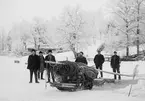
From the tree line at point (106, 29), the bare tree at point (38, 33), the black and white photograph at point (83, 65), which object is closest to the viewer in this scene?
the black and white photograph at point (83, 65)

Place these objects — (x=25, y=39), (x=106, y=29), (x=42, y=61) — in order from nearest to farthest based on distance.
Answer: (x=42, y=61), (x=106, y=29), (x=25, y=39)

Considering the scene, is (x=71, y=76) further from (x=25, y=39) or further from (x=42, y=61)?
(x=25, y=39)

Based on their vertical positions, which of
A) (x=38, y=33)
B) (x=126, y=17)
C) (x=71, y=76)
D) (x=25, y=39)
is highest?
(x=38, y=33)

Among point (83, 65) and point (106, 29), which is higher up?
point (106, 29)

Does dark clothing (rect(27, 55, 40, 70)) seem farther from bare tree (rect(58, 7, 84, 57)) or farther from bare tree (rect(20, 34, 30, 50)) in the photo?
bare tree (rect(20, 34, 30, 50))

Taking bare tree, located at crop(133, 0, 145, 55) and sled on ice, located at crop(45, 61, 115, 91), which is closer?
sled on ice, located at crop(45, 61, 115, 91)

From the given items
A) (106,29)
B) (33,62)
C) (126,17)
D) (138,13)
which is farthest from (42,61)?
(106,29)

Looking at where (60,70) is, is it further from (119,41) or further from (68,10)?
(68,10)

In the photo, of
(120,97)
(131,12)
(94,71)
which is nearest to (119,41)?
(131,12)

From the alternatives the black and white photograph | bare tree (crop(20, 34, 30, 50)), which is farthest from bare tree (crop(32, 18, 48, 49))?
bare tree (crop(20, 34, 30, 50))

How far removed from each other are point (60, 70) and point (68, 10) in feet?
122

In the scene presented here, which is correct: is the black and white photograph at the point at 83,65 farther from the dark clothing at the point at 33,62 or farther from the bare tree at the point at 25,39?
the bare tree at the point at 25,39

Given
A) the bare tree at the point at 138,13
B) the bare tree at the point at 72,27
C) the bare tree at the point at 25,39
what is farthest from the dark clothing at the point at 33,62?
the bare tree at the point at 25,39

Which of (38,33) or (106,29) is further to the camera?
(38,33)
